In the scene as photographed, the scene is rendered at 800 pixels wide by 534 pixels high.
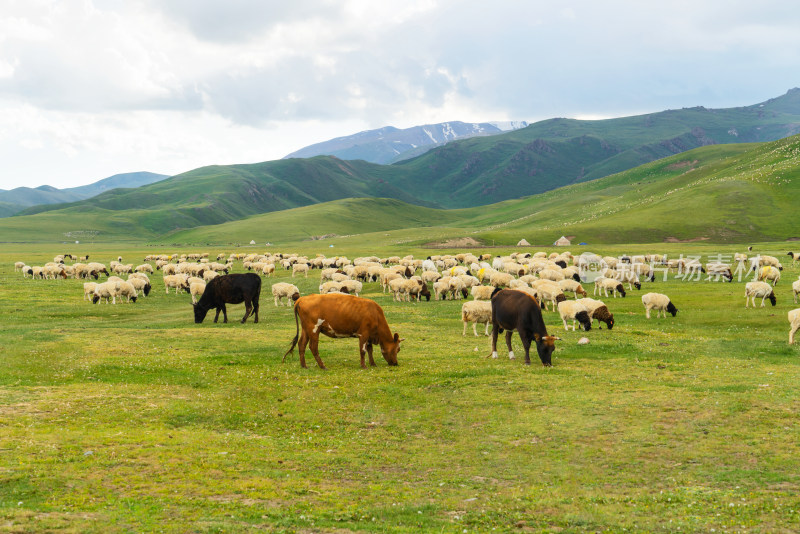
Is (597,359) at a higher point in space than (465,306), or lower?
lower

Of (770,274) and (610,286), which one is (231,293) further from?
(770,274)

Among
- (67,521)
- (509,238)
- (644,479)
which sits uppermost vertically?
(509,238)

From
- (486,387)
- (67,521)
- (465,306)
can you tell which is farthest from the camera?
(465,306)

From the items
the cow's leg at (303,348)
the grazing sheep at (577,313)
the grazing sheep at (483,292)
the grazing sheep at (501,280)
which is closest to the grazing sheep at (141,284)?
the grazing sheep at (483,292)

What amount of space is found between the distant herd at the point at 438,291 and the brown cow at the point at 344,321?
1.4 inches

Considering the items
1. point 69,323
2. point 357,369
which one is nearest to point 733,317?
point 357,369

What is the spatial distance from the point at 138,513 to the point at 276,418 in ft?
22.1

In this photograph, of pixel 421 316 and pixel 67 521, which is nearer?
pixel 67 521

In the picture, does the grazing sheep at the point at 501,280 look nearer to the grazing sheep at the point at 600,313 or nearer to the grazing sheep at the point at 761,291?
the grazing sheep at the point at 600,313

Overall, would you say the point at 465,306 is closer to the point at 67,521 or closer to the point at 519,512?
the point at 519,512

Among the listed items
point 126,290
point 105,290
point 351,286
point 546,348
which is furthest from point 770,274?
point 105,290

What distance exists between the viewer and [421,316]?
3438 cm

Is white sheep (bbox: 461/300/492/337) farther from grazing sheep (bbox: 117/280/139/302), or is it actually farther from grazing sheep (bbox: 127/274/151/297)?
grazing sheep (bbox: 127/274/151/297)

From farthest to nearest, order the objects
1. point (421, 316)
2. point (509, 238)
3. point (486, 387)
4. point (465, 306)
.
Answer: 1. point (509, 238)
2. point (421, 316)
3. point (465, 306)
4. point (486, 387)
